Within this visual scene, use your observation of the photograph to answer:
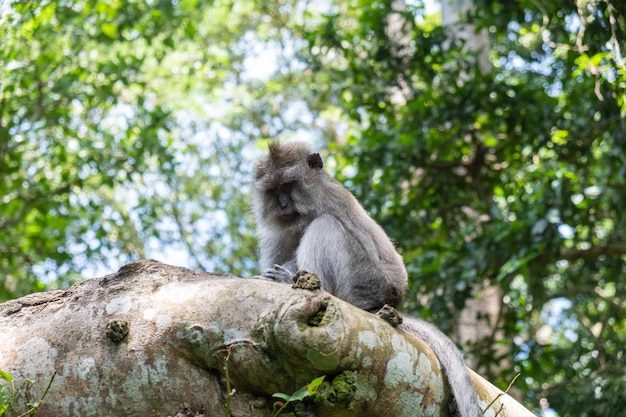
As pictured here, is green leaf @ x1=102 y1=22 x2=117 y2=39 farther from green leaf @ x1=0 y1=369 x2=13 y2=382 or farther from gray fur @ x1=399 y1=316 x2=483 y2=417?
green leaf @ x1=0 y1=369 x2=13 y2=382

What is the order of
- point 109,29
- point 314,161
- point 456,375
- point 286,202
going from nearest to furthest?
1. point 456,375
2. point 286,202
3. point 314,161
4. point 109,29

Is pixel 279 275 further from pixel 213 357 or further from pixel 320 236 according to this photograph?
pixel 213 357

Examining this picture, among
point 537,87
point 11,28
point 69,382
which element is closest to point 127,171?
point 11,28

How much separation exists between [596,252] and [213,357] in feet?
23.7

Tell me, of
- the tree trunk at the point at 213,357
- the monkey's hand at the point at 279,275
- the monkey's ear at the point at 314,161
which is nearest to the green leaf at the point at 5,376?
the tree trunk at the point at 213,357

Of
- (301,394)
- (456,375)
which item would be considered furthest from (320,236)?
(301,394)

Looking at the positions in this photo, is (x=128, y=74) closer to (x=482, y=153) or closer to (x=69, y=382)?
(x=482, y=153)

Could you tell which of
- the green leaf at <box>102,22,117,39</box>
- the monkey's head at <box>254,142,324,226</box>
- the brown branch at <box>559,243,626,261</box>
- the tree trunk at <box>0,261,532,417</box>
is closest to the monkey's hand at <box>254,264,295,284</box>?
the monkey's head at <box>254,142,324,226</box>

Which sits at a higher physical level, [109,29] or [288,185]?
[109,29]

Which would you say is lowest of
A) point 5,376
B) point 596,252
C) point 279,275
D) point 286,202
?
point 596,252

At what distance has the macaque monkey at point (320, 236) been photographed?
5832 millimetres

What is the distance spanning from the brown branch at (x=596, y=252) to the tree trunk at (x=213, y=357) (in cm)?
615

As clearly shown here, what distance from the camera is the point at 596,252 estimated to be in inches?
380

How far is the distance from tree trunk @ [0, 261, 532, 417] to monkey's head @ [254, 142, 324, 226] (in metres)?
2.66
